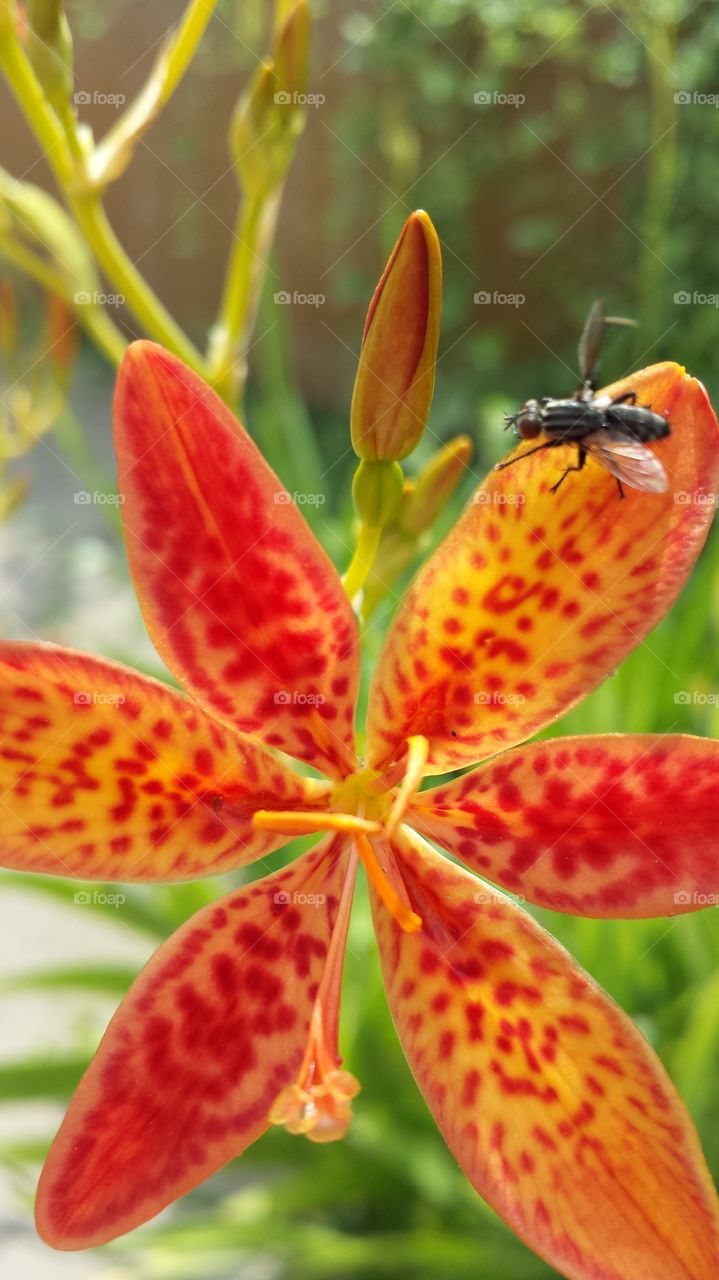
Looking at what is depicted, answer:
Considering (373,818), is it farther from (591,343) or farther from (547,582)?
(591,343)

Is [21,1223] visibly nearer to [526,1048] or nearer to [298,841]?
[298,841]

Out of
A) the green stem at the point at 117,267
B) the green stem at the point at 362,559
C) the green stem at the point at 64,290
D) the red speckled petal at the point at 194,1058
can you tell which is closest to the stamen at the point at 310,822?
the red speckled petal at the point at 194,1058

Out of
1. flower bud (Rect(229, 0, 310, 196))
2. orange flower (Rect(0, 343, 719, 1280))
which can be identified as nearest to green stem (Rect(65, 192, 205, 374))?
flower bud (Rect(229, 0, 310, 196))

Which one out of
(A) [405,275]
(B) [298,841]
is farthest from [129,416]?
(B) [298,841]

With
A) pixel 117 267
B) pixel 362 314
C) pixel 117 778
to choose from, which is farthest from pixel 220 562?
pixel 362 314

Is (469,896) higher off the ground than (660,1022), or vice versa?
(469,896)

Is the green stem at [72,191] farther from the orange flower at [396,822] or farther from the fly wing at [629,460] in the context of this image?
the fly wing at [629,460]
